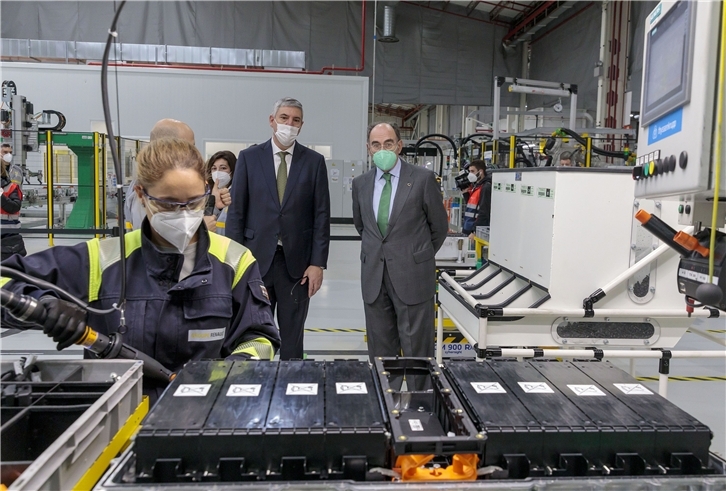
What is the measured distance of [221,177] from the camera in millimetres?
3805

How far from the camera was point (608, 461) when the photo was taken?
3.32 feet

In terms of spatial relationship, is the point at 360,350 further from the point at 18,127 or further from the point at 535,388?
the point at 18,127

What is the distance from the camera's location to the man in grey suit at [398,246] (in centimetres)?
313

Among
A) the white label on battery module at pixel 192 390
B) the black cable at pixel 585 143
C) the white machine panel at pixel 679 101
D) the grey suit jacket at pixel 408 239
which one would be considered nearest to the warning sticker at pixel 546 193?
the grey suit jacket at pixel 408 239

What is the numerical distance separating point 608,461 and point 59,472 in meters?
0.95

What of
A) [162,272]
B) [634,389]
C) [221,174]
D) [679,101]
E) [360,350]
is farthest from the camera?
[360,350]

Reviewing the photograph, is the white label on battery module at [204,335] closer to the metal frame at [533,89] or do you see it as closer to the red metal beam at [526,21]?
the metal frame at [533,89]

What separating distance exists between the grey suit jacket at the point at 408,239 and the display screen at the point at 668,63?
1.59 metres

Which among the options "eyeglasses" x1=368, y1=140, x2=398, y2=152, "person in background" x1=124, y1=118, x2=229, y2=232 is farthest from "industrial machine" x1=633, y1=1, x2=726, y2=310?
"person in background" x1=124, y1=118, x2=229, y2=232

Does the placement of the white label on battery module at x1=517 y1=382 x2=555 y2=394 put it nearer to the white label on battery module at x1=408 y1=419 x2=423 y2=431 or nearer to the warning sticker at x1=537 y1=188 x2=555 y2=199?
the white label on battery module at x1=408 y1=419 x2=423 y2=431

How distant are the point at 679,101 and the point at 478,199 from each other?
197 inches

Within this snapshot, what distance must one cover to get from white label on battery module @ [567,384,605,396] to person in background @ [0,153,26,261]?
11.7 ft

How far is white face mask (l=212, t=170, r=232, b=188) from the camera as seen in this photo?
3791 mm

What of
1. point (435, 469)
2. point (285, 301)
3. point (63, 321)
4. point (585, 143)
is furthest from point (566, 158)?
point (63, 321)
